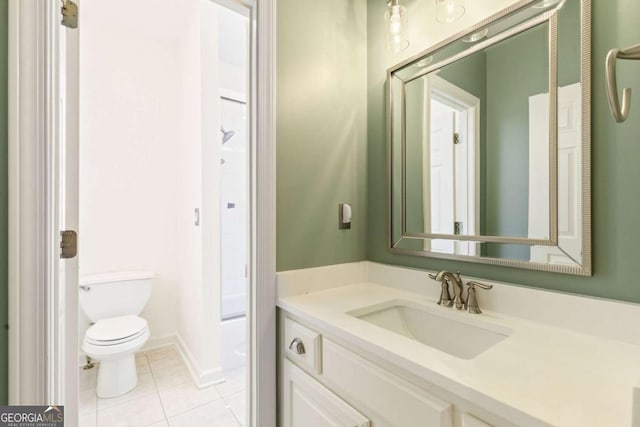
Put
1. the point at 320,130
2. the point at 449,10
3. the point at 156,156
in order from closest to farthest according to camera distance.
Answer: the point at 449,10 → the point at 320,130 → the point at 156,156

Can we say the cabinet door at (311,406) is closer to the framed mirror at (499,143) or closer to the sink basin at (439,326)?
the sink basin at (439,326)

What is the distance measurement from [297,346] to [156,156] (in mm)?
2361

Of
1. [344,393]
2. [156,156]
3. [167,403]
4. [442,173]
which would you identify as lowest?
[167,403]

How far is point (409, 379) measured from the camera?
702mm

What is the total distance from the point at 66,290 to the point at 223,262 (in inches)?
66.8

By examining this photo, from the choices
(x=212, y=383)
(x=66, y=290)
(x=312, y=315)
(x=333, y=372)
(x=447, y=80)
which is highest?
(x=447, y=80)

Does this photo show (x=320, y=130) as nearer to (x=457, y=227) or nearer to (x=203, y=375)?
(x=457, y=227)

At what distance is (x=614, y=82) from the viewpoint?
0.58 m

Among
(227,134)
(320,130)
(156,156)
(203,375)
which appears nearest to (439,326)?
(320,130)

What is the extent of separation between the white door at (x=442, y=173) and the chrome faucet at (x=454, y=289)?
0.14 meters

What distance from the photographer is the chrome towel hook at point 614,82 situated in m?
0.58

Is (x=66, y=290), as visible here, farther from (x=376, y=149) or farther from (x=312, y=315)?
(x=376, y=149)

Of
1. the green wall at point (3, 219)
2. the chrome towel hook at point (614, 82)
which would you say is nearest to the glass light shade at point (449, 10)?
the chrome towel hook at point (614, 82)

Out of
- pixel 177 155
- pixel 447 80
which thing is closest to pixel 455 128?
pixel 447 80
